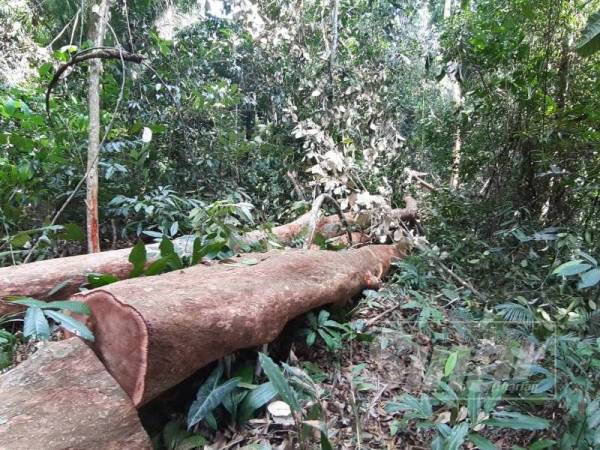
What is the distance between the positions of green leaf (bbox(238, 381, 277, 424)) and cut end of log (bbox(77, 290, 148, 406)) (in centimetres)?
45

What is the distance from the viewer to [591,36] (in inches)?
124

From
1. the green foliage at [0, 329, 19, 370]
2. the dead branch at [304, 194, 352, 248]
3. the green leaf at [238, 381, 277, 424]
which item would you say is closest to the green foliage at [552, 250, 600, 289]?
the green leaf at [238, 381, 277, 424]

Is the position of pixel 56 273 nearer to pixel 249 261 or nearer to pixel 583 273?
pixel 249 261

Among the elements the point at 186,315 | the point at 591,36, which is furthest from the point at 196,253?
the point at 591,36

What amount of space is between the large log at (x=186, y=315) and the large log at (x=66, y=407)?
59 millimetres

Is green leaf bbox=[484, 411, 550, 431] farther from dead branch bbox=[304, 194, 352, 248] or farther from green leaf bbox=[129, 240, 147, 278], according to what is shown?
dead branch bbox=[304, 194, 352, 248]

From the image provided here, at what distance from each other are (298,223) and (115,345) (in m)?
2.93

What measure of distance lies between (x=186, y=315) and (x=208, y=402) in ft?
1.25

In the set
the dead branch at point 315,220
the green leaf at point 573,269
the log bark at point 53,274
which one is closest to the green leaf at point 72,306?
the log bark at point 53,274

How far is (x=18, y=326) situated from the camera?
99.7 inches

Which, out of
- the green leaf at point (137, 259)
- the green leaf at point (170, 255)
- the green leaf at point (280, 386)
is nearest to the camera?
the green leaf at point (280, 386)

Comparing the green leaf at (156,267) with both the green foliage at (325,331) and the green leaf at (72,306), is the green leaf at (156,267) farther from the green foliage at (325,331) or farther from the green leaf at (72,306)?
the green foliage at (325,331)

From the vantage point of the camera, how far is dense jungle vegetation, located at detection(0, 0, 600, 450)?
1700 millimetres

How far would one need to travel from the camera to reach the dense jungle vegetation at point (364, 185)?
1700 mm
